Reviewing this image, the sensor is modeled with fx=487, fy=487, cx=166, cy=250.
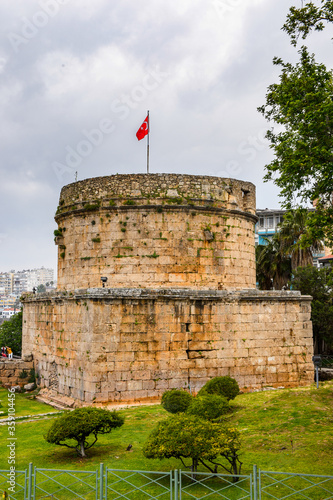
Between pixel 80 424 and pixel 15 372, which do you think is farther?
pixel 15 372

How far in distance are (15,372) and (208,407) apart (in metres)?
14.3

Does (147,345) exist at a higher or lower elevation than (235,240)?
lower

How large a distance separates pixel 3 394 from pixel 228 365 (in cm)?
1037

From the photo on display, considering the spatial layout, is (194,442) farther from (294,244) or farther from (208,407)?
(294,244)

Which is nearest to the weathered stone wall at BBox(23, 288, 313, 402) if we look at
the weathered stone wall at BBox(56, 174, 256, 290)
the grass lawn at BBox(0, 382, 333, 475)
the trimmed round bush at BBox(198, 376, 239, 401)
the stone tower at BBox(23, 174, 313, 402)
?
the stone tower at BBox(23, 174, 313, 402)

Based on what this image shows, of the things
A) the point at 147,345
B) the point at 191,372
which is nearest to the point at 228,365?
the point at 191,372

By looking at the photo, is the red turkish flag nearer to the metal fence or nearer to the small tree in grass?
the small tree in grass

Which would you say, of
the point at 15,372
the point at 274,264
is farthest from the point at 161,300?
the point at 274,264

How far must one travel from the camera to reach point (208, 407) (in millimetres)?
12242

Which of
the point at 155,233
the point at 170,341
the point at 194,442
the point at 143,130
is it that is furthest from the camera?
the point at 143,130

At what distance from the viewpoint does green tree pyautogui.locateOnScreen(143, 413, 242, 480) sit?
891 centimetres

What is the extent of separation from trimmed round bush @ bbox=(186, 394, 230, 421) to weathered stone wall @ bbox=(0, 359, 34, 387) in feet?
44.0

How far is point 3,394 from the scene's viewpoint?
71.5 feet

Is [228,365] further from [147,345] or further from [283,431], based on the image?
[283,431]
